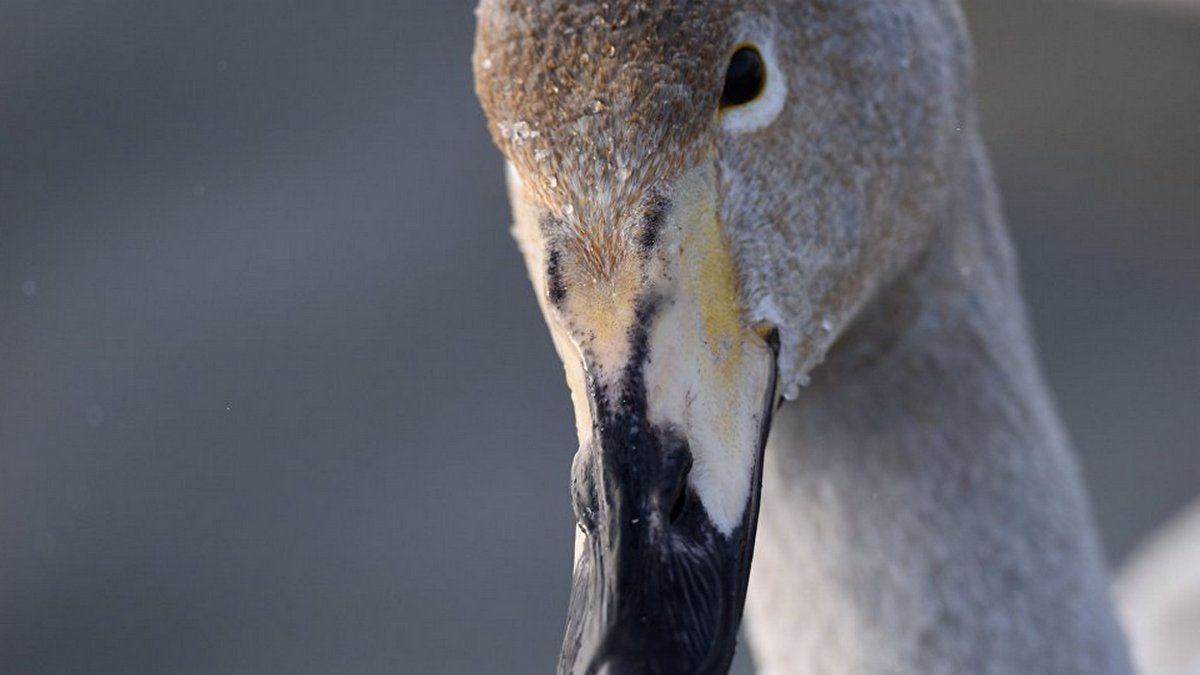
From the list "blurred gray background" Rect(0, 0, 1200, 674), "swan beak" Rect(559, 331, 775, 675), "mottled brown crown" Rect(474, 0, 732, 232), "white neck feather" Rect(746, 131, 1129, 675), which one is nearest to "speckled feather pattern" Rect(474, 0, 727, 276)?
"mottled brown crown" Rect(474, 0, 732, 232)

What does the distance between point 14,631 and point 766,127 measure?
327 cm

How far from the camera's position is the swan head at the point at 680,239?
4.83ft

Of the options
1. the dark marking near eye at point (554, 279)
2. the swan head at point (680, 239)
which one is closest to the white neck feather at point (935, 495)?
the swan head at point (680, 239)

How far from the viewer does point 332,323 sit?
4.98 meters

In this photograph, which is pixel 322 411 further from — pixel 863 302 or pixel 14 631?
pixel 863 302

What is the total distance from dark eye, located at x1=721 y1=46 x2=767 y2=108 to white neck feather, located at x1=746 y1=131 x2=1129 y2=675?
1.55 ft

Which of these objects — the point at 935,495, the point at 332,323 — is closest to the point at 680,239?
the point at 935,495

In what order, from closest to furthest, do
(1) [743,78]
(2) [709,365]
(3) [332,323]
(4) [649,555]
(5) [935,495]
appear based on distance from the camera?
(4) [649,555], (2) [709,365], (1) [743,78], (5) [935,495], (3) [332,323]

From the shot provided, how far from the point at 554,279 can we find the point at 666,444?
0.23m

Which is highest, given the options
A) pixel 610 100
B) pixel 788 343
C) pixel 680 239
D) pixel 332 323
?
pixel 610 100

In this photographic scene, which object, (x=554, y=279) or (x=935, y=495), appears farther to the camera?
(x=935, y=495)

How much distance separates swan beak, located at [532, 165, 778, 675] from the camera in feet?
4.78

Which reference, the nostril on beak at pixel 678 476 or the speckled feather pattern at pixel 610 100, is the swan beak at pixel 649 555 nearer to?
the nostril on beak at pixel 678 476

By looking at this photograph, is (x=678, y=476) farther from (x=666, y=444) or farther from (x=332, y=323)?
(x=332, y=323)
